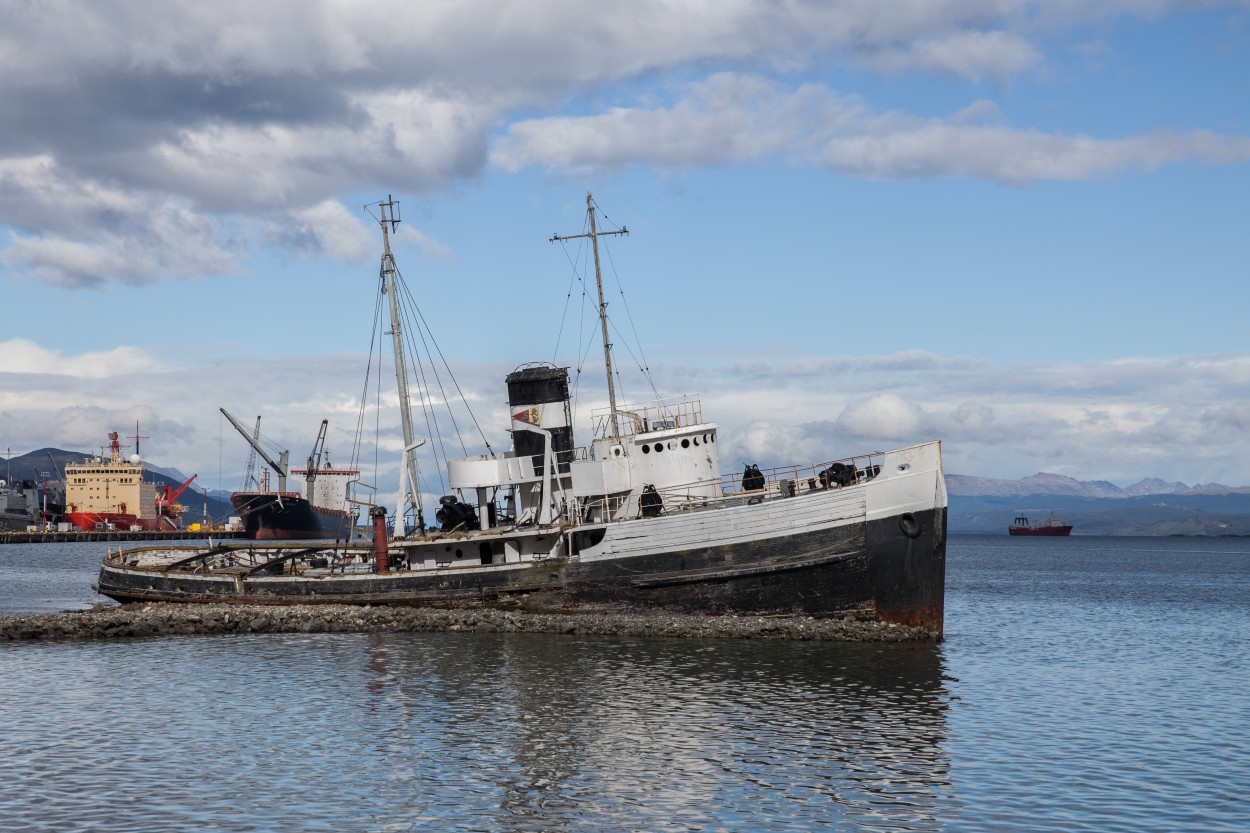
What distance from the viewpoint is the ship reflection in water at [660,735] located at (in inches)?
642

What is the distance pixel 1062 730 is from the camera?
21938mm

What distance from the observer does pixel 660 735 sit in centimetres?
Answer: 2081

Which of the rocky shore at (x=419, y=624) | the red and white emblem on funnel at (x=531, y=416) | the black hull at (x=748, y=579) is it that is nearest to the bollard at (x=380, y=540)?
the black hull at (x=748, y=579)

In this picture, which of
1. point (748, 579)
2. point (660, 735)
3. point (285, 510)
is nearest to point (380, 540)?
point (748, 579)

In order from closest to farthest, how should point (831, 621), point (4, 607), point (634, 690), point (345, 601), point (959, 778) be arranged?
point (959, 778) < point (634, 690) < point (831, 621) < point (345, 601) < point (4, 607)

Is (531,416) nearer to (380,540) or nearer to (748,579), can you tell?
(380,540)

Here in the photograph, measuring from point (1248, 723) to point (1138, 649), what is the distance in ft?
45.6

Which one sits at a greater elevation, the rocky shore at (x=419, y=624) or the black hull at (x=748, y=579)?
the black hull at (x=748, y=579)

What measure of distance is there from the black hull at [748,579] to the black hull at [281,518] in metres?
104

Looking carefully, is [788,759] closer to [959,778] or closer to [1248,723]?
[959,778]

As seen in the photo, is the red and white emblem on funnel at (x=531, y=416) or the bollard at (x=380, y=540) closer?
the red and white emblem on funnel at (x=531, y=416)

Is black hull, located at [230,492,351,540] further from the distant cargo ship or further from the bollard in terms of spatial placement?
the bollard

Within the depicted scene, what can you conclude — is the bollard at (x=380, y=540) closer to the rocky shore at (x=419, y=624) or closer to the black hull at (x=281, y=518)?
the rocky shore at (x=419, y=624)

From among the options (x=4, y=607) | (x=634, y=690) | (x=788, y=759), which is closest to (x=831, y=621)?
(x=634, y=690)
